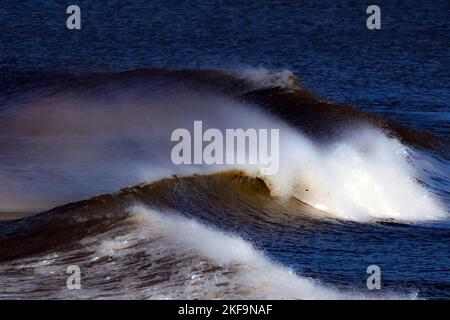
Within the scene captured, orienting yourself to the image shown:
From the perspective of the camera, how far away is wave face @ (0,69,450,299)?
10008 millimetres

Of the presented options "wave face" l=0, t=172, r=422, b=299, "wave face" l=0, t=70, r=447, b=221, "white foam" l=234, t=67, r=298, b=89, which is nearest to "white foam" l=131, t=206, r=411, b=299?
"wave face" l=0, t=172, r=422, b=299

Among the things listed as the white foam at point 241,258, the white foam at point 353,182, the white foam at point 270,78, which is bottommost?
the white foam at point 241,258

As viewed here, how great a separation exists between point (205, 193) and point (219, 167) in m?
0.84

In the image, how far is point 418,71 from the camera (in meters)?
23.7

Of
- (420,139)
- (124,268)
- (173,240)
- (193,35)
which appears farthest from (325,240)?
(193,35)

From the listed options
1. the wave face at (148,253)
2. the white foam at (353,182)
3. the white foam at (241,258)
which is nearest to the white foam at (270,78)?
the white foam at (353,182)

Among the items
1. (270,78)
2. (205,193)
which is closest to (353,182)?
(205,193)

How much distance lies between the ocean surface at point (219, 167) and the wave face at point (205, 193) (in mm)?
32

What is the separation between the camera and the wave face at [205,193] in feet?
32.8

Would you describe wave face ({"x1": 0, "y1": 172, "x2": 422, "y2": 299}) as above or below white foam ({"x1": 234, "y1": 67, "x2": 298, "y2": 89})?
below

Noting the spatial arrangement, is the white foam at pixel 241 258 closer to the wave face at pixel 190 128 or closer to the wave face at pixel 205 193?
the wave face at pixel 205 193

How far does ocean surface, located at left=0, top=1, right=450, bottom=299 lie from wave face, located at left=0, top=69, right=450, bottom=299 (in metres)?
0.03

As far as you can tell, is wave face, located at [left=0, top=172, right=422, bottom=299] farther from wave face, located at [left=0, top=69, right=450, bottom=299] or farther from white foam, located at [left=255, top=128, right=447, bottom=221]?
white foam, located at [left=255, top=128, right=447, bottom=221]

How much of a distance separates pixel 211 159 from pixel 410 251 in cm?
376
